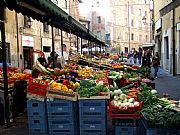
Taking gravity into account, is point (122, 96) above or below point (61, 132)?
above

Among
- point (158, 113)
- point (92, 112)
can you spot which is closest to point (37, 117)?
point (92, 112)

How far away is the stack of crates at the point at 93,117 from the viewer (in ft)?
20.5

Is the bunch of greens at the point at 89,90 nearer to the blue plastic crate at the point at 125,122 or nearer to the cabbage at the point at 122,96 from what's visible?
the cabbage at the point at 122,96

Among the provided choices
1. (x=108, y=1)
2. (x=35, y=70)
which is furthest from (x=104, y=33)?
(x=35, y=70)

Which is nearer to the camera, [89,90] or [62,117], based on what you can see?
[62,117]

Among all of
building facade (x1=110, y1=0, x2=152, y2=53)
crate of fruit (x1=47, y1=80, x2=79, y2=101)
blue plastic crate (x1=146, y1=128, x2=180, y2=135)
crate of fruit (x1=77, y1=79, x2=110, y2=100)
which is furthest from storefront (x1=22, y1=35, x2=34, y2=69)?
building facade (x1=110, y1=0, x2=152, y2=53)

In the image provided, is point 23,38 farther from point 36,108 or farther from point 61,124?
point 61,124

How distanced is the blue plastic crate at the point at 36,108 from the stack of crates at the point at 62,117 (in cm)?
13

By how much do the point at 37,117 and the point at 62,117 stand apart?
562 millimetres

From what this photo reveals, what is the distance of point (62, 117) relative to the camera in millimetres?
6363

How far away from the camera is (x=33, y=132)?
6.62 meters

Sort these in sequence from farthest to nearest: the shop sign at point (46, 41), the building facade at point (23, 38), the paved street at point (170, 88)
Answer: the shop sign at point (46, 41) → the building facade at point (23, 38) → the paved street at point (170, 88)

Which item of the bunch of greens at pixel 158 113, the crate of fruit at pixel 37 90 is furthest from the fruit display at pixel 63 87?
the bunch of greens at pixel 158 113

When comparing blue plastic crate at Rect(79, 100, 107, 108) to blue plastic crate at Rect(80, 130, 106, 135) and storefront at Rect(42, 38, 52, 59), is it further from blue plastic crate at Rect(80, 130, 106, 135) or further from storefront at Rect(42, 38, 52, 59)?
storefront at Rect(42, 38, 52, 59)
